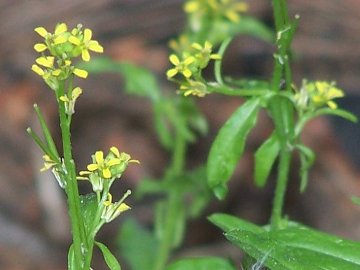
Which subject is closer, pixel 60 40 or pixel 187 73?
pixel 60 40

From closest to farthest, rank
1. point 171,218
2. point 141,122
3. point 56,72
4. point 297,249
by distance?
point 56,72
point 297,249
point 171,218
point 141,122

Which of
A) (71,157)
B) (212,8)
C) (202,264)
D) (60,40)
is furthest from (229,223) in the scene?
(212,8)

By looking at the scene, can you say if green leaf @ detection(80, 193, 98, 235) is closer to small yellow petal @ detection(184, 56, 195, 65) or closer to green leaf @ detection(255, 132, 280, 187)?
small yellow petal @ detection(184, 56, 195, 65)

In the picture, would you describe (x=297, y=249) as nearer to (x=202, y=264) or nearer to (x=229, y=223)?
(x=229, y=223)

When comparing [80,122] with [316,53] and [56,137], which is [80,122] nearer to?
[56,137]

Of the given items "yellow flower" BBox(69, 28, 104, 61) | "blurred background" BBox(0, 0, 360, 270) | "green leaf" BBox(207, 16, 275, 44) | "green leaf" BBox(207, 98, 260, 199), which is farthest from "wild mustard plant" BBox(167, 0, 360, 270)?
"blurred background" BBox(0, 0, 360, 270)

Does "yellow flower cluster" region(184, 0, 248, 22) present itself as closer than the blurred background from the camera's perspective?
Yes
